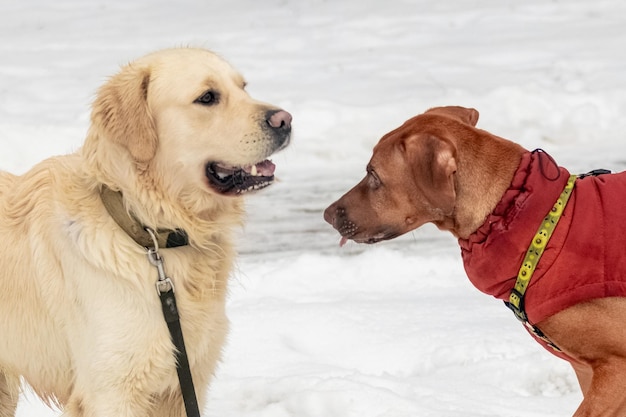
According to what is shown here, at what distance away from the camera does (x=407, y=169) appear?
4066mm

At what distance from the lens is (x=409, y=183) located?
4.08 metres

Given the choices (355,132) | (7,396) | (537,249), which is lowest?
(355,132)

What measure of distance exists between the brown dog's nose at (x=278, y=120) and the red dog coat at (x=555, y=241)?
885mm

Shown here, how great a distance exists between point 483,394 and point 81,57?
31.1 feet

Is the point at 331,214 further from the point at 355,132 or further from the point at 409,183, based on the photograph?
the point at 355,132

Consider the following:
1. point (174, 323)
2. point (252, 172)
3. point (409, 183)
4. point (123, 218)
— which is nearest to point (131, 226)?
point (123, 218)

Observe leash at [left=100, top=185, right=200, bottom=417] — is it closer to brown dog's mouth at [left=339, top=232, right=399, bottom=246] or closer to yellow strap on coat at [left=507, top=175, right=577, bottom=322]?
brown dog's mouth at [left=339, top=232, right=399, bottom=246]

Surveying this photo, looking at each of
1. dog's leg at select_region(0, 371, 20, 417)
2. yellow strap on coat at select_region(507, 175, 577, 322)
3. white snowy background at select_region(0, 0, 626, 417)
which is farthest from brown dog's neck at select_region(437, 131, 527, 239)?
dog's leg at select_region(0, 371, 20, 417)

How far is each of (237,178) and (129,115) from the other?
48cm

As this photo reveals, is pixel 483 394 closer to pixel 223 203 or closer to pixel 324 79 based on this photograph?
pixel 223 203

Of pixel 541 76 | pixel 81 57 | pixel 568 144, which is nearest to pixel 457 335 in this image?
pixel 568 144

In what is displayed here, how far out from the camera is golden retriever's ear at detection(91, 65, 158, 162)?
3.70m

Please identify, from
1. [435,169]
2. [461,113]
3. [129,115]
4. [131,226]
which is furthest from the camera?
[461,113]

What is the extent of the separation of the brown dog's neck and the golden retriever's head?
28.8 inches
